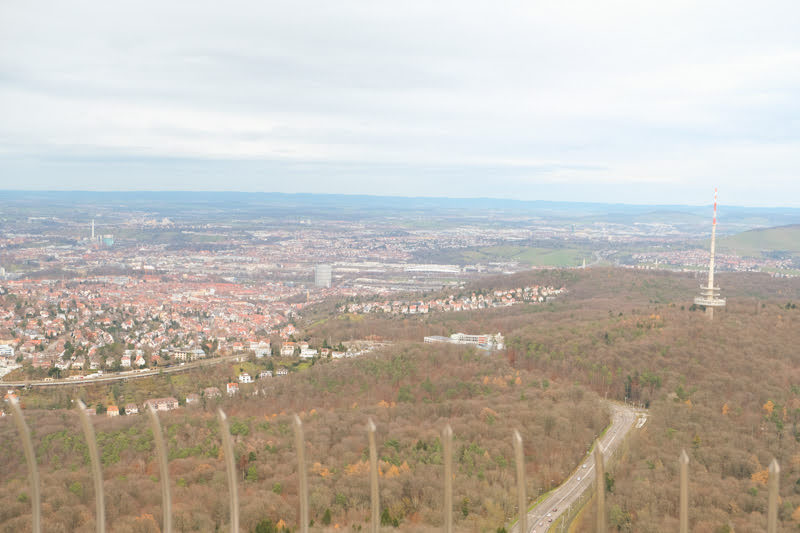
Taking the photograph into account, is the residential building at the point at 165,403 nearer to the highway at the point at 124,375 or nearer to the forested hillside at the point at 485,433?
the forested hillside at the point at 485,433

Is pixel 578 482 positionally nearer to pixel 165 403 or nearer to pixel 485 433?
pixel 485 433

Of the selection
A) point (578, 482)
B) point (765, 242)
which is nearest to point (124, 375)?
point (578, 482)

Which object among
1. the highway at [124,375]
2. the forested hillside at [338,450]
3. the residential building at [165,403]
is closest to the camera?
the forested hillside at [338,450]

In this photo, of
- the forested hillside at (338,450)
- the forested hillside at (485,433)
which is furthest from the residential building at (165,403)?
the forested hillside at (338,450)

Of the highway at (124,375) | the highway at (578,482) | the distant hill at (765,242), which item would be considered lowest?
the highway at (124,375)

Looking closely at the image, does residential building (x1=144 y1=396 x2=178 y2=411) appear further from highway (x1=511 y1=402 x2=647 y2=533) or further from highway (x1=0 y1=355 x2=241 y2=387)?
highway (x1=511 y1=402 x2=647 y2=533)

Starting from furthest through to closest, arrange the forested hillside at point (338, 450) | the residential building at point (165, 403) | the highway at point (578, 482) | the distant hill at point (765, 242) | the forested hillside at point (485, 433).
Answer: the distant hill at point (765, 242) → the residential building at point (165, 403) → the highway at point (578, 482) → the forested hillside at point (485, 433) → the forested hillside at point (338, 450)

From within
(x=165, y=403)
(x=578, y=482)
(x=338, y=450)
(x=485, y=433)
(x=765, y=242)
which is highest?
(x=765, y=242)
